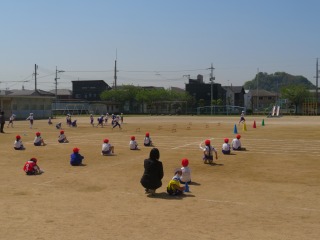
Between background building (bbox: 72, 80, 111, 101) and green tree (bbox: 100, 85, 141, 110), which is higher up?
background building (bbox: 72, 80, 111, 101)

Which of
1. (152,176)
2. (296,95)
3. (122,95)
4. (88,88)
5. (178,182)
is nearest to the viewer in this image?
(152,176)

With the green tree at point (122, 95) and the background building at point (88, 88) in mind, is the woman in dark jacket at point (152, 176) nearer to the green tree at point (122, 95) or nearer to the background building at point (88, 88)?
the green tree at point (122, 95)

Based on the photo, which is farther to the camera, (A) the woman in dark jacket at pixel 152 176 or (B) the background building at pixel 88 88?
(B) the background building at pixel 88 88

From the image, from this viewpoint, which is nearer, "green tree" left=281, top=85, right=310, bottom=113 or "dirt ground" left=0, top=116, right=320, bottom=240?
"dirt ground" left=0, top=116, right=320, bottom=240

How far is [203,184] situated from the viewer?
494 inches

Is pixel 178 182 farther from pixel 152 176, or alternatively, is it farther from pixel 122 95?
pixel 122 95

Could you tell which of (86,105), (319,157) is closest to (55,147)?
(319,157)

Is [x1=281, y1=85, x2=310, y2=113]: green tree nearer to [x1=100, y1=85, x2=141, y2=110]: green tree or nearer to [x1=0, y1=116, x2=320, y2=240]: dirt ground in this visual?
[x1=100, y1=85, x2=141, y2=110]: green tree

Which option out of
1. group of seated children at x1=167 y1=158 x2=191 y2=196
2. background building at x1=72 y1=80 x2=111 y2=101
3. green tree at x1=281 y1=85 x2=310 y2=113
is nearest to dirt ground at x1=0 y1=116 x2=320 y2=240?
group of seated children at x1=167 y1=158 x2=191 y2=196

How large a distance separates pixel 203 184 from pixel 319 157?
338 inches

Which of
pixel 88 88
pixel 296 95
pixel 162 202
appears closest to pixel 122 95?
pixel 88 88

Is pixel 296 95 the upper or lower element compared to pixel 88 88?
lower

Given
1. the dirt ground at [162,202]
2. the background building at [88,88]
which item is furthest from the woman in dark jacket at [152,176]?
the background building at [88,88]

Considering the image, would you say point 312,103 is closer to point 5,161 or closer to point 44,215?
point 5,161
